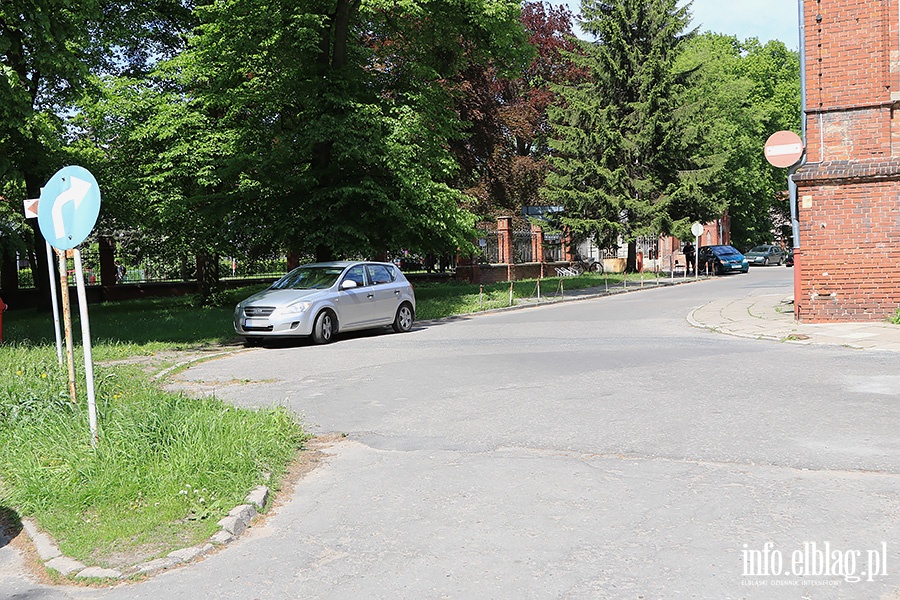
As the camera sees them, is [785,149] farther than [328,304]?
No

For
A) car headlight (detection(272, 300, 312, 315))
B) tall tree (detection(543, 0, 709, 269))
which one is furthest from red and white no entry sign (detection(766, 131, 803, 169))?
tall tree (detection(543, 0, 709, 269))

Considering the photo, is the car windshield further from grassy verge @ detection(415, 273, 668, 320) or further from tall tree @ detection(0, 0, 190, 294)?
tall tree @ detection(0, 0, 190, 294)

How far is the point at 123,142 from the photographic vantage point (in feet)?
80.1

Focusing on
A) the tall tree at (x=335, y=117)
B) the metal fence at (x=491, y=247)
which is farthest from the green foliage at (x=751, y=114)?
the tall tree at (x=335, y=117)

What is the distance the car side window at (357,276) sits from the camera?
16422 mm

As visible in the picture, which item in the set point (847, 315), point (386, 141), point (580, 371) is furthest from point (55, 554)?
point (386, 141)

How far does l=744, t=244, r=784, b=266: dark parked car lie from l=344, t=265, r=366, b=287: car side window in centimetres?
4766

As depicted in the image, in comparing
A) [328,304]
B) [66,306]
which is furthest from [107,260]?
[66,306]

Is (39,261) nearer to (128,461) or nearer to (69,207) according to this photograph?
(69,207)

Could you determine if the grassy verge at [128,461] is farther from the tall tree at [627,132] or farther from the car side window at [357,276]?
the tall tree at [627,132]

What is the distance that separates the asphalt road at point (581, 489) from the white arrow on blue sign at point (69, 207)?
110 inches

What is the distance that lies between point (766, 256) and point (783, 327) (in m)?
46.1

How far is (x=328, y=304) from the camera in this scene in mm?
15578

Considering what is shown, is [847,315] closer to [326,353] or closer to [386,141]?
[326,353]
